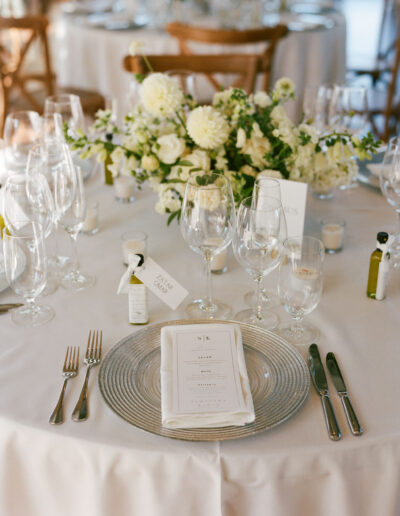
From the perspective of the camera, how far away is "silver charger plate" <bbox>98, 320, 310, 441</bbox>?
3.25 ft

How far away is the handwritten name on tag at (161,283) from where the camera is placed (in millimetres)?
1267

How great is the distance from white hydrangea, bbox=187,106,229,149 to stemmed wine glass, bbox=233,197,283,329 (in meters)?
0.28

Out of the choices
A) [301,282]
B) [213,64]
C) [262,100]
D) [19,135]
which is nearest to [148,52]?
[213,64]

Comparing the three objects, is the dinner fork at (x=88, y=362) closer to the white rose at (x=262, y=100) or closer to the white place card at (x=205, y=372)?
the white place card at (x=205, y=372)

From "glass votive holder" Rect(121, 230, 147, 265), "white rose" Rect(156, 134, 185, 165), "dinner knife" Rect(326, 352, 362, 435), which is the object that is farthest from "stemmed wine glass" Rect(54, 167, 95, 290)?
"dinner knife" Rect(326, 352, 362, 435)

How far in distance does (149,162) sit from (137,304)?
455mm

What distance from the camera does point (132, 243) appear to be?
151cm

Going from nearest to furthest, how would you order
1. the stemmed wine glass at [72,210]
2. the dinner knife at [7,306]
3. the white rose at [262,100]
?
the dinner knife at [7,306], the stemmed wine glass at [72,210], the white rose at [262,100]

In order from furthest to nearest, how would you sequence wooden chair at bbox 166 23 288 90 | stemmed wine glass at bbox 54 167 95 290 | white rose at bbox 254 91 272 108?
1. wooden chair at bbox 166 23 288 90
2. white rose at bbox 254 91 272 108
3. stemmed wine glass at bbox 54 167 95 290

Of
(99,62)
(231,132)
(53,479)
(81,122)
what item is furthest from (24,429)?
(99,62)

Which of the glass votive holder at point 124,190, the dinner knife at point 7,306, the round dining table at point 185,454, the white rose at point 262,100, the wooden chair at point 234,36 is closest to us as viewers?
the round dining table at point 185,454

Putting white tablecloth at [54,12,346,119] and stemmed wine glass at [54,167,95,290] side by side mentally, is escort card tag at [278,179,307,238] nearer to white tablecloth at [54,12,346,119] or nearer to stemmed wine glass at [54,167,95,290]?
stemmed wine glass at [54,167,95,290]

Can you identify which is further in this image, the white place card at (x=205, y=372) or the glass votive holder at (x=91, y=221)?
the glass votive holder at (x=91, y=221)

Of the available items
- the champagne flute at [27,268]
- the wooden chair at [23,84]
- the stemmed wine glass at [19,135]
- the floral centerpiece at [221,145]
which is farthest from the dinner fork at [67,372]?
the wooden chair at [23,84]
